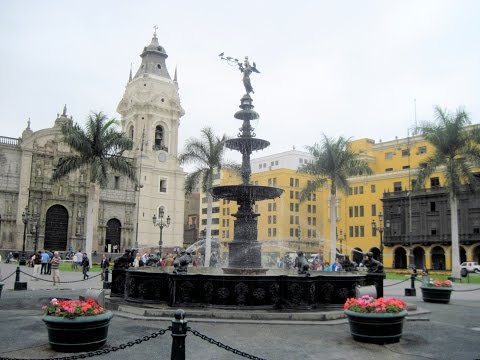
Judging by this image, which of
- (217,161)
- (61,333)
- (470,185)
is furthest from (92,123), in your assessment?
(470,185)

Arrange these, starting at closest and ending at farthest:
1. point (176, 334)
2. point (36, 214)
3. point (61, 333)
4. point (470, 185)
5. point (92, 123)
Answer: point (176, 334), point (61, 333), point (92, 123), point (470, 185), point (36, 214)

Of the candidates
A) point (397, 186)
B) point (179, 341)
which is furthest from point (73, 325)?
point (397, 186)

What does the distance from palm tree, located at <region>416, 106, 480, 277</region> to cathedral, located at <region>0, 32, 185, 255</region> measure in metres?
31.1

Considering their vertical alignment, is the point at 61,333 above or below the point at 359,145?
below

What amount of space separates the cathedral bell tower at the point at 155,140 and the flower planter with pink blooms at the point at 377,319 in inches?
2249

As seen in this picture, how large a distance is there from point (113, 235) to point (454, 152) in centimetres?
4553

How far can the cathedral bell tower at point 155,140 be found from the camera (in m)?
66.5

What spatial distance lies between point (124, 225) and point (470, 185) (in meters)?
44.8

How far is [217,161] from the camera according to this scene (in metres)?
34.2

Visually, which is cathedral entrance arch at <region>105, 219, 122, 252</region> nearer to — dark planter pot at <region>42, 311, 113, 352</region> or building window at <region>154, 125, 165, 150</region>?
building window at <region>154, 125, 165, 150</region>

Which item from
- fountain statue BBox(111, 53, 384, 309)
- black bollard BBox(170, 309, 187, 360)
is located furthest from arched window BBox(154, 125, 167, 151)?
black bollard BBox(170, 309, 187, 360)

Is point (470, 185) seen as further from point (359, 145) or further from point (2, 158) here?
point (2, 158)

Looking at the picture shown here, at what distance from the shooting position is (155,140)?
228 ft

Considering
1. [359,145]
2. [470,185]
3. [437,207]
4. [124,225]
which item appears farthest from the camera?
[359,145]
